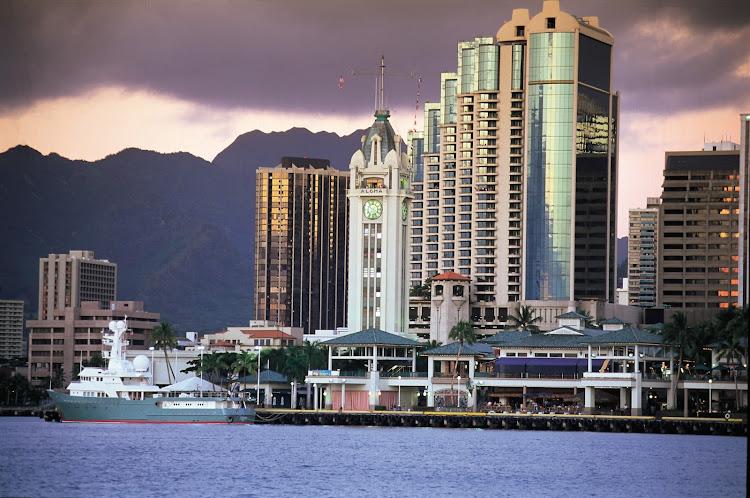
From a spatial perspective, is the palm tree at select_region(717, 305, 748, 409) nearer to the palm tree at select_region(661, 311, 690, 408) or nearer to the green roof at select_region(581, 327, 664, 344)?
the palm tree at select_region(661, 311, 690, 408)

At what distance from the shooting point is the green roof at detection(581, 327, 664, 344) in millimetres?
182500

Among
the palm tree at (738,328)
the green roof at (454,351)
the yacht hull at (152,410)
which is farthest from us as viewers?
the green roof at (454,351)

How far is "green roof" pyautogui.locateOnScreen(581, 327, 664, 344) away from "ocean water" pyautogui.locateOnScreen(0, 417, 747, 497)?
2278 cm

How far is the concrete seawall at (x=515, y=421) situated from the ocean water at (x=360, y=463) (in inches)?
139

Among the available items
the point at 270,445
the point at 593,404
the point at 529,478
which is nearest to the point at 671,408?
the point at 593,404

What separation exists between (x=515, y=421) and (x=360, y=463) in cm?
5315

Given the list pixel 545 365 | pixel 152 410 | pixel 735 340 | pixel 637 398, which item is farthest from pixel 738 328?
pixel 152 410

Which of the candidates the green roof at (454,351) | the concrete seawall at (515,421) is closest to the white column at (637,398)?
the concrete seawall at (515,421)

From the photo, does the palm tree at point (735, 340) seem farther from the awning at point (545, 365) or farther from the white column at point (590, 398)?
the white column at point (590, 398)

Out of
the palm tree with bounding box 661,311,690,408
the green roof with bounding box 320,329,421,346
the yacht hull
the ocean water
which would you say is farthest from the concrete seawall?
the green roof with bounding box 320,329,421,346

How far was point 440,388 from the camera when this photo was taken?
190 meters

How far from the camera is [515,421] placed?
170m

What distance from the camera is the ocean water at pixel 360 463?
102 metres

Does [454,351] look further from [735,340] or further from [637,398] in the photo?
[735,340]
